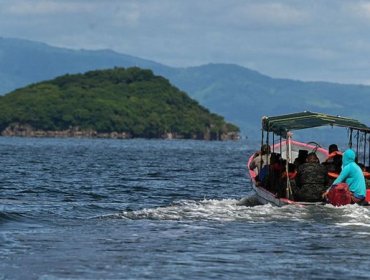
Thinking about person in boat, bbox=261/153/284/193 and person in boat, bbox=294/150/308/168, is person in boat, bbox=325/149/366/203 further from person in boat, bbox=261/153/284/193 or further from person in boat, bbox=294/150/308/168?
person in boat, bbox=294/150/308/168

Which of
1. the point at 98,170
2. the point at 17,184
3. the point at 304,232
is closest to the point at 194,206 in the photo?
the point at 304,232

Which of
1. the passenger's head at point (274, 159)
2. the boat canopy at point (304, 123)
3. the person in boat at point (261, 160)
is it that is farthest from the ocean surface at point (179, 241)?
the boat canopy at point (304, 123)

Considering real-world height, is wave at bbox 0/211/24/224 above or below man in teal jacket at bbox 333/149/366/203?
below

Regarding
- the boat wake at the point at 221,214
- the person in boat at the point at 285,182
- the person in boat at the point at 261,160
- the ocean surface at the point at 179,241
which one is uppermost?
the person in boat at the point at 261,160

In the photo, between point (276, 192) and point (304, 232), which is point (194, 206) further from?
point (304, 232)

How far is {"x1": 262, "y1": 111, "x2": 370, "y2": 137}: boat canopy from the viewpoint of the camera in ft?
118

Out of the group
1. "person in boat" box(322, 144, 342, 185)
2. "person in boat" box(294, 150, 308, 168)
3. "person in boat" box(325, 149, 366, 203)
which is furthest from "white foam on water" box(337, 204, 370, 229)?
"person in boat" box(294, 150, 308, 168)

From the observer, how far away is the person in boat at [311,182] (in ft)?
110

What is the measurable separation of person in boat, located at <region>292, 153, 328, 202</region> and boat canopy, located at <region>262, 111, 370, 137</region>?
1.94 meters

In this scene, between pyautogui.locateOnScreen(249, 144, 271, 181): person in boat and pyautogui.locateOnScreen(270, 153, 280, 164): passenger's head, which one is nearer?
pyautogui.locateOnScreen(270, 153, 280, 164): passenger's head

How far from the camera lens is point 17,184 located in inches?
2110

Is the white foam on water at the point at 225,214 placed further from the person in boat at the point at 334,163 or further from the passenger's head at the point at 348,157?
the person in boat at the point at 334,163

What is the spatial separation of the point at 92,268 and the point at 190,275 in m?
2.23

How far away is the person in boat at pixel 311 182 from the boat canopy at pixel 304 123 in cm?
194
